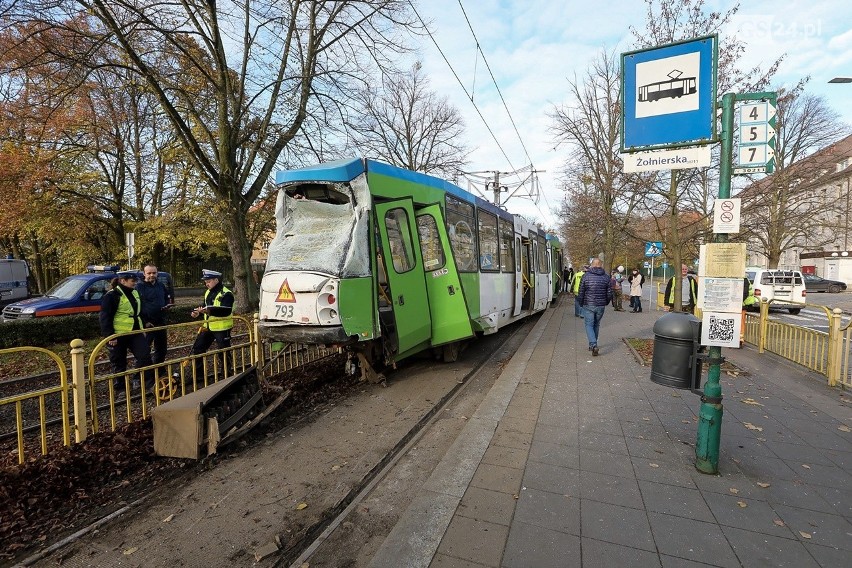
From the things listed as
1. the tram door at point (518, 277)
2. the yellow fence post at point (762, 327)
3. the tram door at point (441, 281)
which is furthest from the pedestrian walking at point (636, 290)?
the tram door at point (441, 281)

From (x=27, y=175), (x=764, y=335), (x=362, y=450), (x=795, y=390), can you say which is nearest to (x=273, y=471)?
(x=362, y=450)

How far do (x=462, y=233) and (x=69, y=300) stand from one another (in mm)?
10172

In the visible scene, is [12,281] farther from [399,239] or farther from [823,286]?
[823,286]

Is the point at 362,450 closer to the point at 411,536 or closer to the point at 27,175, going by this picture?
the point at 411,536

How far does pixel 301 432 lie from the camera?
4895 mm

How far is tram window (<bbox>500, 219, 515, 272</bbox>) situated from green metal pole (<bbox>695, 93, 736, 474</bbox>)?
6.36 meters

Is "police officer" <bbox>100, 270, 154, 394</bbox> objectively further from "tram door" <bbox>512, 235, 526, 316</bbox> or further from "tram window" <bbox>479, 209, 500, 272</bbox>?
"tram door" <bbox>512, 235, 526, 316</bbox>

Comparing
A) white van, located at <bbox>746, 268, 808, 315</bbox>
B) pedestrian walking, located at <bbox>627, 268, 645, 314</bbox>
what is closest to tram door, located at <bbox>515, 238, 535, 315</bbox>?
pedestrian walking, located at <bbox>627, 268, 645, 314</bbox>

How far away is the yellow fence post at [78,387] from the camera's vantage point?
4012 mm

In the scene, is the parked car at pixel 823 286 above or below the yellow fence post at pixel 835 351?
below

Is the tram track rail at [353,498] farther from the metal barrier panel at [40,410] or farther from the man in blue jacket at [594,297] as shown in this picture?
the man in blue jacket at [594,297]

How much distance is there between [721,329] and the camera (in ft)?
11.4

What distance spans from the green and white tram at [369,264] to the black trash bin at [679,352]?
3.33m

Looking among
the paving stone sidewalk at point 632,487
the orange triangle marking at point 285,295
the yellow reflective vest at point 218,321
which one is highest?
the orange triangle marking at point 285,295
